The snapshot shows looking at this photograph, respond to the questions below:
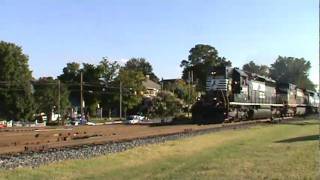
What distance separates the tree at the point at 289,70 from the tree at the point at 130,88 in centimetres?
9352

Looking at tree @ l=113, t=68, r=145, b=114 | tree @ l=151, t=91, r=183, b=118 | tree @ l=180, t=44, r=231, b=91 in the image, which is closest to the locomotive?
tree @ l=151, t=91, r=183, b=118

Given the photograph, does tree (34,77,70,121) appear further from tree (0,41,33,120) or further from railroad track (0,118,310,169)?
railroad track (0,118,310,169)

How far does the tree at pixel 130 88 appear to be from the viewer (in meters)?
98.4

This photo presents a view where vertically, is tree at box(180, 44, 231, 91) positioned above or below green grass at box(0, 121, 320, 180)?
above

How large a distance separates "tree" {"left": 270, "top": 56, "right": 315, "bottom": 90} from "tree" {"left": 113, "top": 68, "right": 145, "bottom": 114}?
307 ft

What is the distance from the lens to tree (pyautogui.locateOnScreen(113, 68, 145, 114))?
98.4 meters

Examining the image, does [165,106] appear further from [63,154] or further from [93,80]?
[63,154]

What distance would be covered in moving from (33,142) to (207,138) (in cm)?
878

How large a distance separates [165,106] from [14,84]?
26201mm

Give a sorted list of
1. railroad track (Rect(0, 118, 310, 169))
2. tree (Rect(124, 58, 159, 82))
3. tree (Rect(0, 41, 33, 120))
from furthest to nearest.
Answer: tree (Rect(124, 58, 159, 82)) → tree (Rect(0, 41, 33, 120)) → railroad track (Rect(0, 118, 310, 169))

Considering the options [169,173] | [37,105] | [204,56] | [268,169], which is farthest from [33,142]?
[204,56]

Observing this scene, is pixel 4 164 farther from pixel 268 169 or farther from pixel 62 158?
pixel 268 169

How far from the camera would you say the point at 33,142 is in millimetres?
20453

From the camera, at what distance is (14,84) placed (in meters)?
76.6
